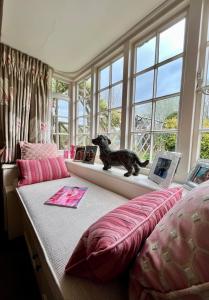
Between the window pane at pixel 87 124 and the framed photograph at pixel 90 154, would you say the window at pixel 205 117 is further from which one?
the window pane at pixel 87 124

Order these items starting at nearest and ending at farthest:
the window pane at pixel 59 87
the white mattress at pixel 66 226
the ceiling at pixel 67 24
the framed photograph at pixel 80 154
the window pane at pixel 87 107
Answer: the white mattress at pixel 66 226 → the ceiling at pixel 67 24 → the framed photograph at pixel 80 154 → the window pane at pixel 87 107 → the window pane at pixel 59 87

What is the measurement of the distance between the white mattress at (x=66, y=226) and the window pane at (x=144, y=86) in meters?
0.94

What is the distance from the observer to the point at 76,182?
154cm

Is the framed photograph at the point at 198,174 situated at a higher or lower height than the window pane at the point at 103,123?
lower

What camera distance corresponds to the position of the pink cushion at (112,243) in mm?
402

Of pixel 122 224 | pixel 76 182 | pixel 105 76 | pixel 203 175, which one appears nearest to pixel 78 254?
pixel 122 224

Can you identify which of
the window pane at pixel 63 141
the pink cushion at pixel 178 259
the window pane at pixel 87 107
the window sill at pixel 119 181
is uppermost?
the window pane at pixel 87 107

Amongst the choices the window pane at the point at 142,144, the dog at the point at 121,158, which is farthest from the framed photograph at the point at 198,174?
the window pane at the point at 142,144

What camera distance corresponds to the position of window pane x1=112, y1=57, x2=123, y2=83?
1.71 meters

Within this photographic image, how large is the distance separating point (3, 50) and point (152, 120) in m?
1.75

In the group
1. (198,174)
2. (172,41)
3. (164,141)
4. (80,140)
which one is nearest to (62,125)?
(80,140)

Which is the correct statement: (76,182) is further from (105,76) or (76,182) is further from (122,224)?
(105,76)

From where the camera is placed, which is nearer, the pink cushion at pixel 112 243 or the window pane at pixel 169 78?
the pink cushion at pixel 112 243

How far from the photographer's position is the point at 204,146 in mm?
1066
